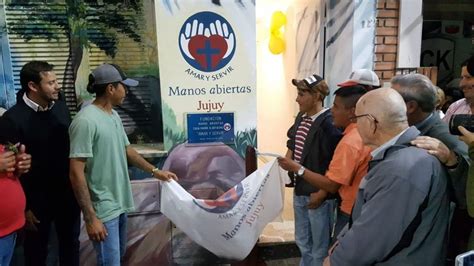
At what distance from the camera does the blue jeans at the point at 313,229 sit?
264cm

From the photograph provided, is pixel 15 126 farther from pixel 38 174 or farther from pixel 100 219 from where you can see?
pixel 100 219

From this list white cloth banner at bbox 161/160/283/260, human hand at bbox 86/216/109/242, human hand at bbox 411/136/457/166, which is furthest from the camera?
white cloth banner at bbox 161/160/283/260

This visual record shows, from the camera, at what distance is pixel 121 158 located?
248cm

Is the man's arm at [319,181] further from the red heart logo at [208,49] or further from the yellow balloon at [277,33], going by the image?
the yellow balloon at [277,33]

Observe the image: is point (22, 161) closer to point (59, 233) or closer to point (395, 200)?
point (59, 233)

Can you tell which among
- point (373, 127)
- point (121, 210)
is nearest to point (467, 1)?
point (373, 127)

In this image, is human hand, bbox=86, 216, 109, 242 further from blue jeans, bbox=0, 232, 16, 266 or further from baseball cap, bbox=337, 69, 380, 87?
baseball cap, bbox=337, 69, 380, 87

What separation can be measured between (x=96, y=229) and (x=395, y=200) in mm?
1725

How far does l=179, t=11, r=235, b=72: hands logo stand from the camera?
9.86 ft

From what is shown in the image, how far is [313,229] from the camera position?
268cm

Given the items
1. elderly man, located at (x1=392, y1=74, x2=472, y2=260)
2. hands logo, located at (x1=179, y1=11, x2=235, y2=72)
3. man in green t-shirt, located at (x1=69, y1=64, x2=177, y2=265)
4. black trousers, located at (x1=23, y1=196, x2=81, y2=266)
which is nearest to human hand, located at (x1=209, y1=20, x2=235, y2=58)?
hands logo, located at (x1=179, y1=11, x2=235, y2=72)

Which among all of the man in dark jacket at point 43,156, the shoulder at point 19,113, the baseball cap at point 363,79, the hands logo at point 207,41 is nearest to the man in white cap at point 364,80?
→ the baseball cap at point 363,79

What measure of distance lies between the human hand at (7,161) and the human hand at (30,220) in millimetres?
448

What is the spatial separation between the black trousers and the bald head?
6.84 ft
